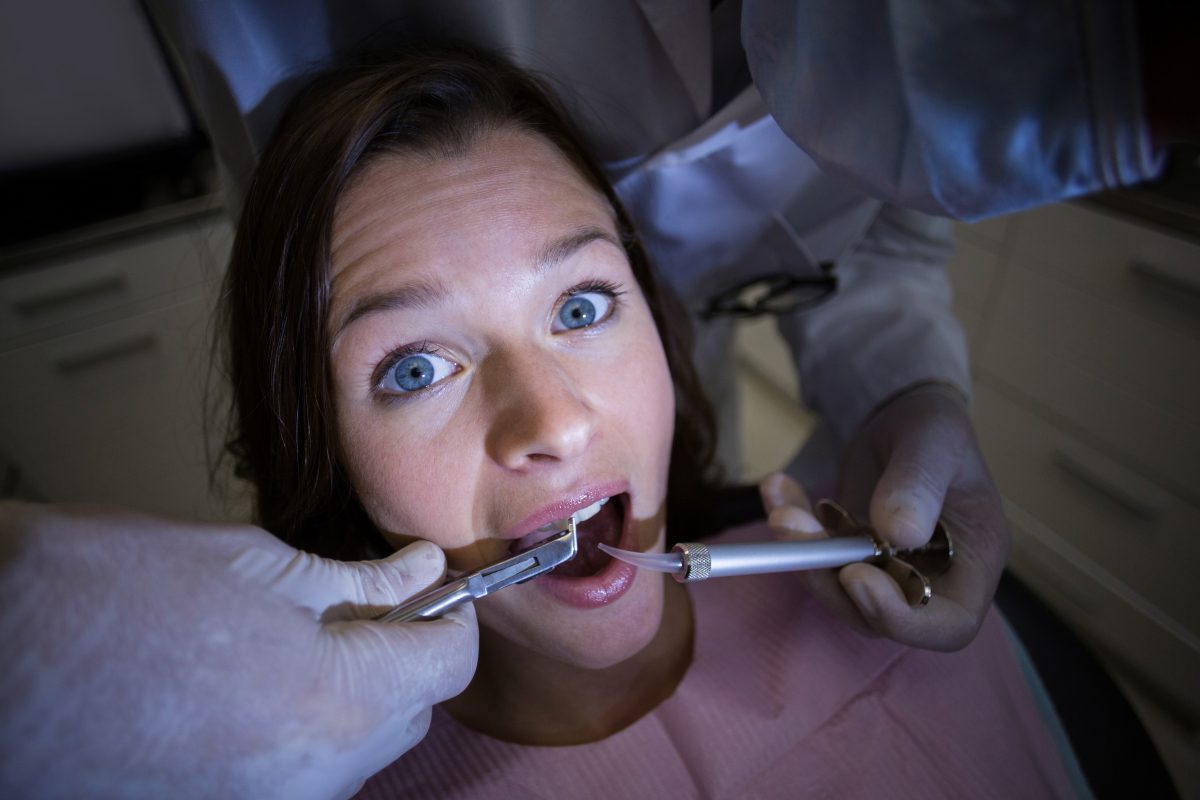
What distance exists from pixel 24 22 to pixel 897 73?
4.90 ft

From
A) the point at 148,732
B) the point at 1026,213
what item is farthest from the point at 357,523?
the point at 1026,213

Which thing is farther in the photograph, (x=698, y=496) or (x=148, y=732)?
(x=698, y=496)

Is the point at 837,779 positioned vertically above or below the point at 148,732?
below

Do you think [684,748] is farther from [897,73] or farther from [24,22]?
[24,22]

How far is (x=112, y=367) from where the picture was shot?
1.60m

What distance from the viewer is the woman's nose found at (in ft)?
1.80

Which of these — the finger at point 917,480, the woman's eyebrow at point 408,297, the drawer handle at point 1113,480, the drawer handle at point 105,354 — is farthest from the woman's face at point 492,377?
the drawer handle at point 105,354

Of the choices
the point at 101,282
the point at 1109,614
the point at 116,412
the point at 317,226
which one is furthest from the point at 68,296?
the point at 1109,614

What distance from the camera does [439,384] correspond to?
1.95 feet

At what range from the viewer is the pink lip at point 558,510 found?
1.91ft

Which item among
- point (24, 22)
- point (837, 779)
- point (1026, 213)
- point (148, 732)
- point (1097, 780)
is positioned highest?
point (24, 22)

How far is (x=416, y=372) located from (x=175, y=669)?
28 cm

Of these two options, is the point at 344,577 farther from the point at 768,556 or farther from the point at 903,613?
the point at 903,613

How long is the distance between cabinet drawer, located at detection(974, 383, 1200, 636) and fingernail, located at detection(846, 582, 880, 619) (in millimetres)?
986
